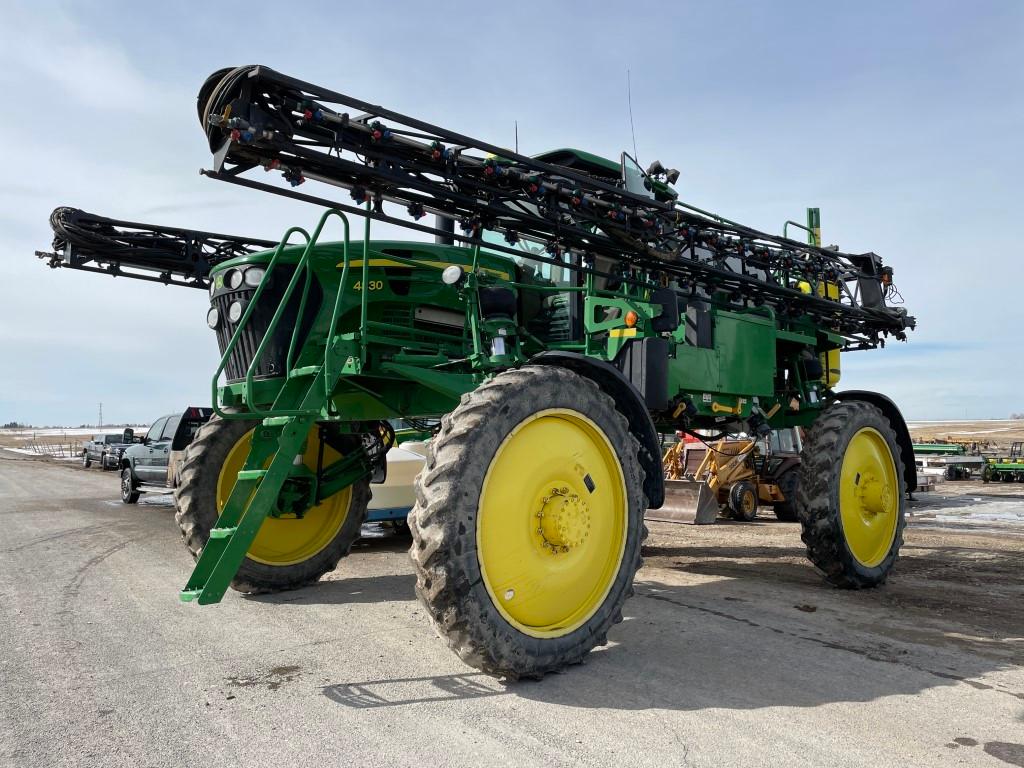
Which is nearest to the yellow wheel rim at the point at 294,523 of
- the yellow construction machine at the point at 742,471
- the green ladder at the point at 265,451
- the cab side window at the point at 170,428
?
the green ladder at the point at 265,451

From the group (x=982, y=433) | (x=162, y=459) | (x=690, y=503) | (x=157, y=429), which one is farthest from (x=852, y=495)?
(x=982, y=433)

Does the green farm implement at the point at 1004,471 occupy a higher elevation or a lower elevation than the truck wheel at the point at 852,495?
lower

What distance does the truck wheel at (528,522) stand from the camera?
3438 millimetres

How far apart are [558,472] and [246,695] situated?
74.2 inches

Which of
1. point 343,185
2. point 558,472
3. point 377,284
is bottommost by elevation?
point 558,472

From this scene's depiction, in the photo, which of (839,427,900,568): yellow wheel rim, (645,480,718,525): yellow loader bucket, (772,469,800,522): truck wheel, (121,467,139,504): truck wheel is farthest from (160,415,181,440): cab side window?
(839,427,900,568): yellow wheel rim

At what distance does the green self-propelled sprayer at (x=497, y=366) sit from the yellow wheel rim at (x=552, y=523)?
13 mm

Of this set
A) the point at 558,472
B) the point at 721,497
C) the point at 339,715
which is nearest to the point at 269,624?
the point at 339,715

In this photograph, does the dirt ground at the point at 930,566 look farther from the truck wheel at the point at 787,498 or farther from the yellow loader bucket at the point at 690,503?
the truck wheel at the point at 787,498

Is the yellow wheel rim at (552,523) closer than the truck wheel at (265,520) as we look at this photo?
Yes

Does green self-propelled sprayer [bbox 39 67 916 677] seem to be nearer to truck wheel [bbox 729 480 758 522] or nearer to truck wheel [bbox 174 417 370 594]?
truck wheel [bbox 174 417 370 594]

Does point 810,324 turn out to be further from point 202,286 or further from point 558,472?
point 202,286

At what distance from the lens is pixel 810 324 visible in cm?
762

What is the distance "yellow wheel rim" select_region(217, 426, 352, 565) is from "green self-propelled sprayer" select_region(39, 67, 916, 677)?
2cm
